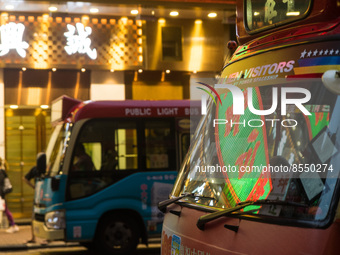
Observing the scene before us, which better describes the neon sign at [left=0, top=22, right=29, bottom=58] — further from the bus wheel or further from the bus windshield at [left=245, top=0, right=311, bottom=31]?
the bus windshield at [left=245, top=0, right=311, bottom=31]

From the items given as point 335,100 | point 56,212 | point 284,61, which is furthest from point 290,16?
point 56,212

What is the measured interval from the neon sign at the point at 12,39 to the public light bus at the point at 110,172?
565cm

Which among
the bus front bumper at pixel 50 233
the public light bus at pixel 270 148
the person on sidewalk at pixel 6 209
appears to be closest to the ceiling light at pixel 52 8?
the person on sidewalk at pixel 6 209

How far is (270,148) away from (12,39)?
14526mm

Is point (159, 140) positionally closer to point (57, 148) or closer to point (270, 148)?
point (57, 148)

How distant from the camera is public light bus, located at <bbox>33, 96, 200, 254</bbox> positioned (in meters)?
11.7

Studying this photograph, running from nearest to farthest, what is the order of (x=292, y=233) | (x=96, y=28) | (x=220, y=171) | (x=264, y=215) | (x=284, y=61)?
(x=292, y=233) < (x=264, y=215) < (x=284, y=61) < (x=220, y=171) < (x=96, y=28)

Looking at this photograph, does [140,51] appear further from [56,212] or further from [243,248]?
[243,248]

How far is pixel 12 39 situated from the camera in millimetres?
17312

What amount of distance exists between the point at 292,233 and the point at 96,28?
15.4m

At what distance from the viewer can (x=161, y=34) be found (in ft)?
60.9

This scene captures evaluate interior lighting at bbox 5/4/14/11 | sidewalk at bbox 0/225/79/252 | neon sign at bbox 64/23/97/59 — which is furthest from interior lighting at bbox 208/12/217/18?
sidewalk at bbox 0/225/79/252

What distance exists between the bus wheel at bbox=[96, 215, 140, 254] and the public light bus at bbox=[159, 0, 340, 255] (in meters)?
7.43

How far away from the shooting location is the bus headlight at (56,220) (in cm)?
1151
